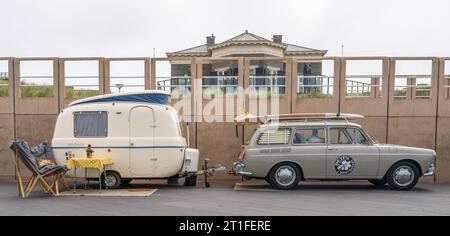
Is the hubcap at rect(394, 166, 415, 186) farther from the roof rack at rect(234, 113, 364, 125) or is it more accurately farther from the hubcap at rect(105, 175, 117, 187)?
the hubcap at rect(105, 175, 117, 187)

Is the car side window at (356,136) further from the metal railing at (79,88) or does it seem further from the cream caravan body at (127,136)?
the metal railing at (79,88)

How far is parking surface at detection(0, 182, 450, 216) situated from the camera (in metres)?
7.44

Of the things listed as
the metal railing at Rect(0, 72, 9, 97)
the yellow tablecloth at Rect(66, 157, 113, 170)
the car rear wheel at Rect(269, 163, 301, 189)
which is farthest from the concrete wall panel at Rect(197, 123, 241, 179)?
the metal railing at Rect(0, 72, 9, 97)

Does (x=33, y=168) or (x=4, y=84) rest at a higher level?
(x=4, y=84)

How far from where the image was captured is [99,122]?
9984 mm

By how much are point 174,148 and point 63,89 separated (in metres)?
4.75

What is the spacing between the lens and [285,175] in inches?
392

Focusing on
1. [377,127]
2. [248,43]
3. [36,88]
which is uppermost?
[248,43]

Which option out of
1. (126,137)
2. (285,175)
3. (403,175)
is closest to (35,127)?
(126,137)

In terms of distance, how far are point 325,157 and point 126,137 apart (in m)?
5.00

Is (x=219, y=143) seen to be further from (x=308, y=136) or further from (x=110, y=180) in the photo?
(x=110, y=180)

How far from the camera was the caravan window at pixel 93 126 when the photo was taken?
997 cm

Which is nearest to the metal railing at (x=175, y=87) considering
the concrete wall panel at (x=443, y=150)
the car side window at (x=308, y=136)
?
the car side window at (x=308, y=136)
